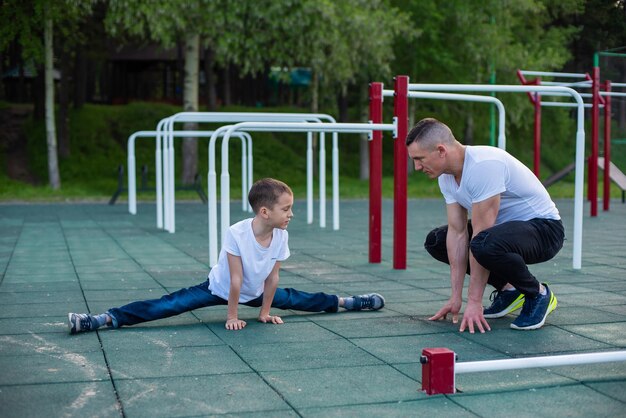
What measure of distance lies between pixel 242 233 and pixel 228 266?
0.22 meters

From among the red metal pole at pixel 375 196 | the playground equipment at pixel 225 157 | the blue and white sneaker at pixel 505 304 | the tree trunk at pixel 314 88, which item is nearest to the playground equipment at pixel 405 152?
the playground equipment at pixel 225 157

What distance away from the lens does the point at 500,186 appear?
16.1 feet

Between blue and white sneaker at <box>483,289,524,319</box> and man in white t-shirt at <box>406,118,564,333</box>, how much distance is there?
9cm

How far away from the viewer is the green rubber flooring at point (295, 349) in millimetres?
3498

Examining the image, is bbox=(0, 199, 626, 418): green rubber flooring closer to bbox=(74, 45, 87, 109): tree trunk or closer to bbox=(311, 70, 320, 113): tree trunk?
bbox=(311, 70, 320, 113): tree trunk

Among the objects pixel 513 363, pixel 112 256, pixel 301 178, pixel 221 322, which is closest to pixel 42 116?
pixel 301 178

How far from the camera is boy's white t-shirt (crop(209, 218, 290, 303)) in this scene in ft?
16.5

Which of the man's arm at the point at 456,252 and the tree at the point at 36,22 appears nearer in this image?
the man's arm at the point at 456,252

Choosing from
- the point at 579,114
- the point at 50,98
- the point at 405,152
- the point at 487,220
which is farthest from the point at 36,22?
the point at 487,220

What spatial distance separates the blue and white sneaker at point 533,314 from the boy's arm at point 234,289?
1484 millimetres

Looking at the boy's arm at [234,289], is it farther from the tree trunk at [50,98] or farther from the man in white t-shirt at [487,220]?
the tree trunk at [50,98]

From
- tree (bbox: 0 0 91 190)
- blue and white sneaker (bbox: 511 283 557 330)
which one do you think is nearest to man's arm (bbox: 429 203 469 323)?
blue and white sneaker (bbox: 511 283 557 330)

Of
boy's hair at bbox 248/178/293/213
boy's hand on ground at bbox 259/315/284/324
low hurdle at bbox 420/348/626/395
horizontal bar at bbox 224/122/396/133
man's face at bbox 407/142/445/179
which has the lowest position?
boy's hand on ground at bbox 259/315/284/324

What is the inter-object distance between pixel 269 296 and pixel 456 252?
107 cm
